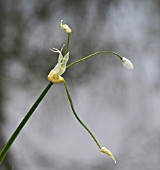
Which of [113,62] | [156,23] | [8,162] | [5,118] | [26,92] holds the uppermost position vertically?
[156,23]

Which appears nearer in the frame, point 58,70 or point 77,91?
point 58,70

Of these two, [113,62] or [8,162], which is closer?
[8,162]

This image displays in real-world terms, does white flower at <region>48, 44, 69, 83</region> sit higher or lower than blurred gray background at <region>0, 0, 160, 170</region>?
lower

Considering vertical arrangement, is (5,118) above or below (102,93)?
below

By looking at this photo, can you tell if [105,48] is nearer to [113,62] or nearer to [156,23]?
[113,62]

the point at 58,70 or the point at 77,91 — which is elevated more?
the point at 77,91

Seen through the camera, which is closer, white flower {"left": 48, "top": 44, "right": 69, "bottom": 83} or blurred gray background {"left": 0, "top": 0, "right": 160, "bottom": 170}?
white flower {"left": 48, "top": 44, "right": 69, "bottom": 83}

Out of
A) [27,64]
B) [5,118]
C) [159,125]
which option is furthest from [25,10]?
[159,125]
